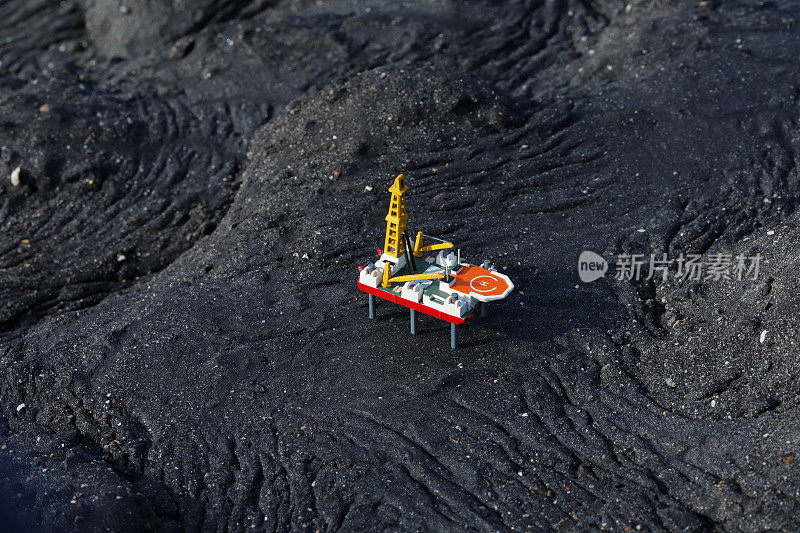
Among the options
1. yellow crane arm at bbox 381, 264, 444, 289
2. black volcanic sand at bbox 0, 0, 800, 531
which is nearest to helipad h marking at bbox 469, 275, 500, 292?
yellow crane arm at bbox 381, 264, 444, 289

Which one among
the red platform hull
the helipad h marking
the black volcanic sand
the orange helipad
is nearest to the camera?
the black volcanic sand

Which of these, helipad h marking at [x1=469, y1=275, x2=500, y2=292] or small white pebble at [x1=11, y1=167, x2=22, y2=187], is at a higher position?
small white pebble at [x1=11, y1=167, x2=22, y2=187]

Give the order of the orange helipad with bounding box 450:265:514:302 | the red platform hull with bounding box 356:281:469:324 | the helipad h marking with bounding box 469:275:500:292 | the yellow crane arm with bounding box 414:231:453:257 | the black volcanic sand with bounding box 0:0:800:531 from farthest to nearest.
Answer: the yellow crane arm with bounding box 414:231:453:257 < the helipad h marking with bounding box 469:275:500:292 < the orange helipad with bounding box 450:265:514:302 < the red platform hull with bounding box 356:281:469:324 < the black volcanic sand with bounding box 0:0:800:531

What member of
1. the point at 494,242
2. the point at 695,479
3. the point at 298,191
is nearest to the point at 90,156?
the point at 298,191

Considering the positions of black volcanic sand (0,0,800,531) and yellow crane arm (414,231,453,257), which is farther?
yellow crane arm (414,231,453,257)

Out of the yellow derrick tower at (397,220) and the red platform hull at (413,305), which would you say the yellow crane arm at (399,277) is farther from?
the yellow derrick tower at (397,220)

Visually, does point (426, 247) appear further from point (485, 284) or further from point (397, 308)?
point (397, 308)

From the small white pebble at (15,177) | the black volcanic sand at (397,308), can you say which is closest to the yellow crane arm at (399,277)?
the black volcanic sand at (397,308)

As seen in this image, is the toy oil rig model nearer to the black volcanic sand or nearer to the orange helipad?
the orange helipad
